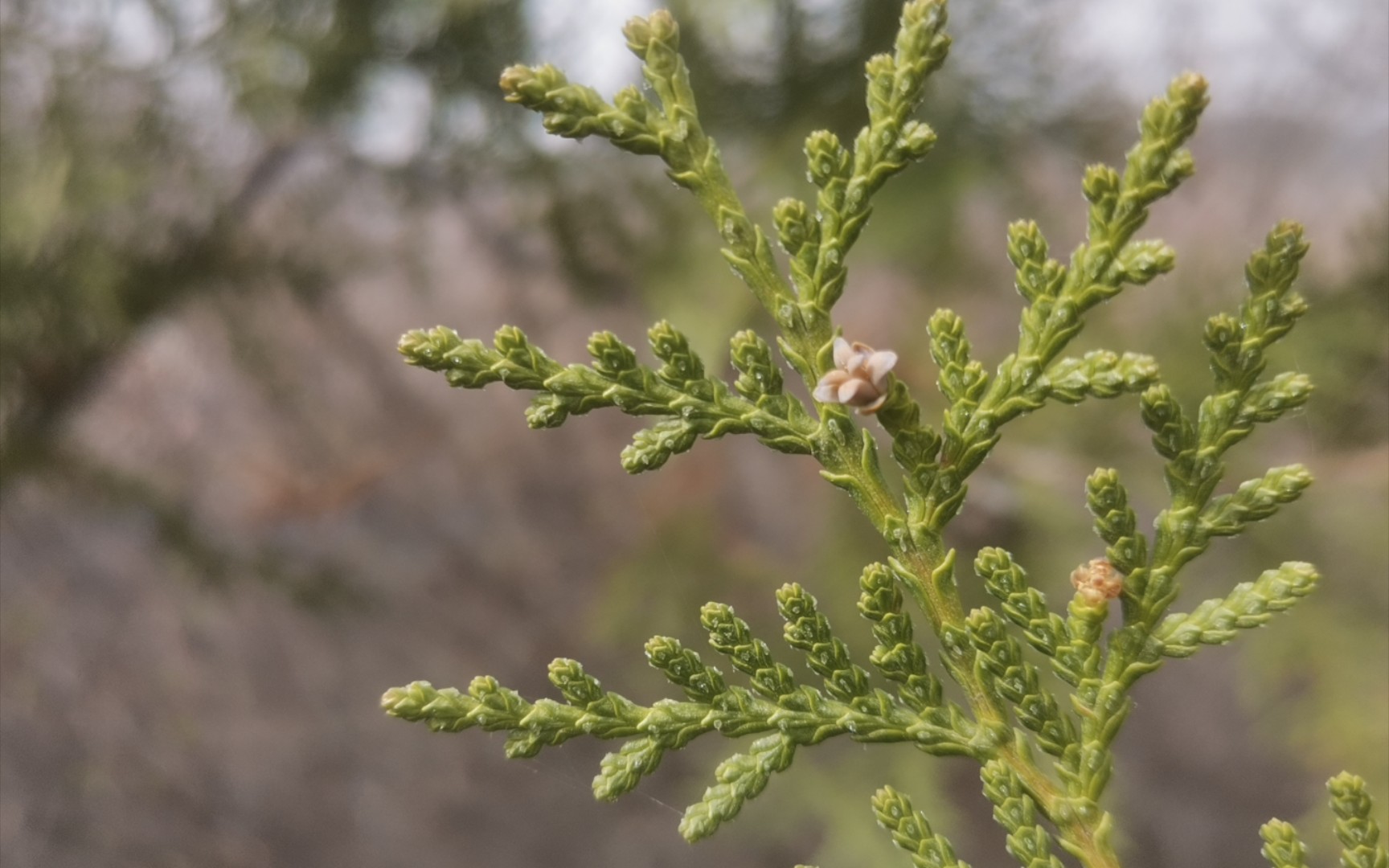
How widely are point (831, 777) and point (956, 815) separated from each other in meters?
0.34

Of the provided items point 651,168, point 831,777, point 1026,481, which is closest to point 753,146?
point 651,168

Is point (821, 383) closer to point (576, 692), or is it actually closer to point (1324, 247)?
point (576, 692)

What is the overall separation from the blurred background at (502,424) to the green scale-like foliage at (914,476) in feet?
3.23

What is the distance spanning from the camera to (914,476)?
0.71 m

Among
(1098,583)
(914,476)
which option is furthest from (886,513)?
(1098,583)

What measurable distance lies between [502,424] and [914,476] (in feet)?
8.28

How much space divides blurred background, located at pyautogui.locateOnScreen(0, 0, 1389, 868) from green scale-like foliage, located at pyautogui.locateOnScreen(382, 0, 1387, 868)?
38.7 inches

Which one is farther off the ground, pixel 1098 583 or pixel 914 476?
pixel 914 476

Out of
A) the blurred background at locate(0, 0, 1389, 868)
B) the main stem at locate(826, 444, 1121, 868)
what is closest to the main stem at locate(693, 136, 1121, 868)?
the main stem at locate(826, 444, 1121, 868)

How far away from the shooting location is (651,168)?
7.82ft

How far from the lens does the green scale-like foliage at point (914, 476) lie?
2.20 ft

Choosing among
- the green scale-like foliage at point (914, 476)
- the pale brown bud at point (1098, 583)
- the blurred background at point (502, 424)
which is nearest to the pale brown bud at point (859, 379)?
the green scale-like foliage at point (914, 476)

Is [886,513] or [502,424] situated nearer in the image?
[886,513]

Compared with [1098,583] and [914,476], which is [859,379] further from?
[1098,583]
